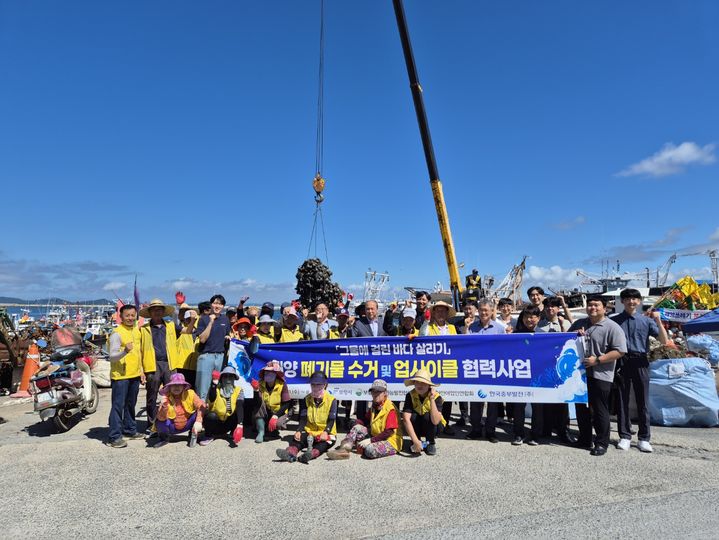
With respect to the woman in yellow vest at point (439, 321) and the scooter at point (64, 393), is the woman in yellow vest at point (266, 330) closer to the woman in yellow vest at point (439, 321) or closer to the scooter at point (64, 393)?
the woman in yellow vest at point (439, 321)

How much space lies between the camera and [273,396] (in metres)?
5.93

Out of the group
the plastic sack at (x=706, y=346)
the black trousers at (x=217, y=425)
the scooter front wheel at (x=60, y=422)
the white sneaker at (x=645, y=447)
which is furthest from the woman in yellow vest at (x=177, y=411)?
the plastic sack at (x=706, y=346)

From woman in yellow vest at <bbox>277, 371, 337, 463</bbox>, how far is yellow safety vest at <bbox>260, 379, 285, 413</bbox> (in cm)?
59

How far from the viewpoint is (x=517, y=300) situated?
2983 cm

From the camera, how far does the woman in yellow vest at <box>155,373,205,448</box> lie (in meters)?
5.55

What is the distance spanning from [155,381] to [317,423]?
2.47 meters

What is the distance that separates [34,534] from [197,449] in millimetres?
2032

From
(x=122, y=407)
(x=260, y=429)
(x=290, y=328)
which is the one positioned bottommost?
(x=260, y=429)

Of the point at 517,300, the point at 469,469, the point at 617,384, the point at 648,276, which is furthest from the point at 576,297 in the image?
the point at 648,276

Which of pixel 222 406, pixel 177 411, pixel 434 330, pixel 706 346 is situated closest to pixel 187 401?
pixel 177 411

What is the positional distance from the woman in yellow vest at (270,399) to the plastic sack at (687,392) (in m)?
5.01

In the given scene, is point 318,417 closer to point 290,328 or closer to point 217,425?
point 217,425

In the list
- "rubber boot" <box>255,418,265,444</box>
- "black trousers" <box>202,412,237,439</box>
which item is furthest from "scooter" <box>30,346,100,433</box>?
A: "rubber boot" <box>255,418,265,444</box>

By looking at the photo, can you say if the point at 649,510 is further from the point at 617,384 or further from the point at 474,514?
the point at 617,384
